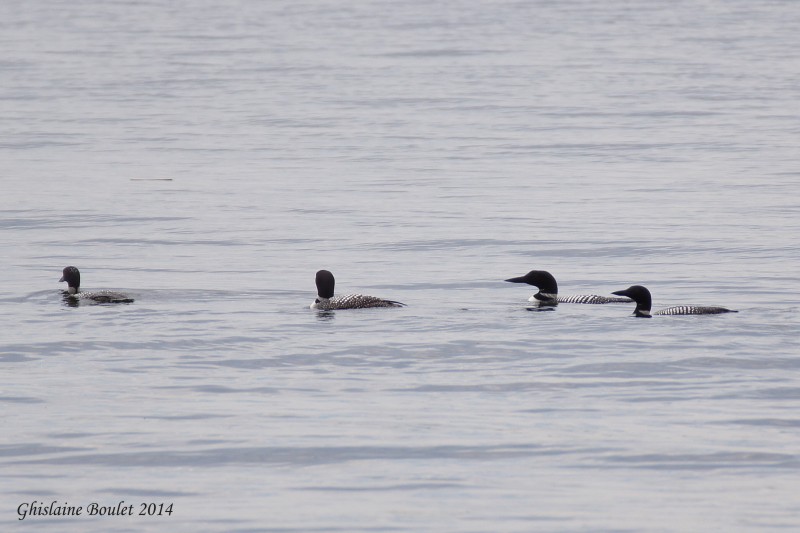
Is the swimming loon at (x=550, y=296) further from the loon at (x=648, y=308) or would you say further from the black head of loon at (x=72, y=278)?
the black head of loon at (x=72, y=278)

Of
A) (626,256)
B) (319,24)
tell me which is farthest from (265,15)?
(626,256)

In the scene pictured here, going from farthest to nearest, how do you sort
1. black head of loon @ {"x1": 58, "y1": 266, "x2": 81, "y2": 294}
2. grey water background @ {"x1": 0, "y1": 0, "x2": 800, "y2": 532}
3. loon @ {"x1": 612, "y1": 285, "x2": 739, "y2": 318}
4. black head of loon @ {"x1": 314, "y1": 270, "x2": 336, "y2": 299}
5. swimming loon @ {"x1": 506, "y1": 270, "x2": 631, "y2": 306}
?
black head of loon @ {"x1": 58, "y1": 266, "x2": 81, "y2": 294} → swimming loon @ {"x1": 506, "y1": 270, "x2": 631, "y2": 306} → black head of loon @ {"x1": 314, "y1": 270, "x2": 336, "y2": 299} → loon @ {"x1": 612, "y1": 285, "x2": 739, "y2": 318} → grey water background @ {"x1": 0, "y1": 0, "x2": 800, "y2": 532}

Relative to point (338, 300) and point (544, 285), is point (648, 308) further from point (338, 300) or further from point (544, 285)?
point (338, 300)

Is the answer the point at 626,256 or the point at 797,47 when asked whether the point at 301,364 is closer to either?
the point at 626,256

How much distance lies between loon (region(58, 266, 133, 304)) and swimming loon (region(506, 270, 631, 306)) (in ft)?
14.7

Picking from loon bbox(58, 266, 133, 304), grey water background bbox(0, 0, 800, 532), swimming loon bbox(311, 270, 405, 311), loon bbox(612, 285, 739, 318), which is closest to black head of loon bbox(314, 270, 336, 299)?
swimming loon bbox(311, 270, 405, 311)

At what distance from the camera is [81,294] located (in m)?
17.2

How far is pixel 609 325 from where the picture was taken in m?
15.5

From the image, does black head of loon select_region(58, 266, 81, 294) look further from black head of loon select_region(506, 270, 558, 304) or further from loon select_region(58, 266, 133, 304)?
black head of loon select_region(506, 270, 558, 304)

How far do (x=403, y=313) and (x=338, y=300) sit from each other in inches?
30.0

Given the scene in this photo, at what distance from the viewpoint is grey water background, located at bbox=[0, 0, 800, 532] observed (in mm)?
10219

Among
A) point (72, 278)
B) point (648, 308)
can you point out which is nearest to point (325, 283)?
point (72, 278)

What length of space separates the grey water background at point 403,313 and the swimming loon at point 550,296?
348 millimetres

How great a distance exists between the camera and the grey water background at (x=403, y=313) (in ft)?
33.5
